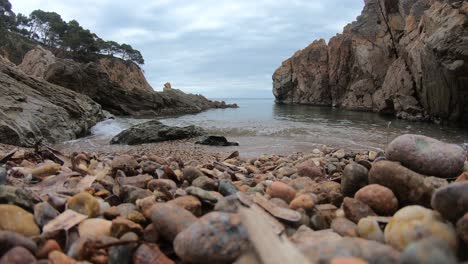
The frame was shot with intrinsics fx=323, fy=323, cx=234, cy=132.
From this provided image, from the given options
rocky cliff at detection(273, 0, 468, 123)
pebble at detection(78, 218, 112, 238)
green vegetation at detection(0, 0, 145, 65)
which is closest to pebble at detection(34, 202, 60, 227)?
pebble at detection(78, 218, 112, 238)

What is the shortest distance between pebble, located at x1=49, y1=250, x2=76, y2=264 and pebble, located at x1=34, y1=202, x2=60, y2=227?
402 millimetres

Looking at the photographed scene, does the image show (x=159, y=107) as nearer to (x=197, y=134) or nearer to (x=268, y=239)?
(x=197, y=134)

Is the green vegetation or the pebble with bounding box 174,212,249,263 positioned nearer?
the pebble with bounding box 174,212,249,263

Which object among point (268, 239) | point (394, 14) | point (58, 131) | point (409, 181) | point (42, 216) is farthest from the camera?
point (394, 14)

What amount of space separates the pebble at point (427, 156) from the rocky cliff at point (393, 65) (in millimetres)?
16846

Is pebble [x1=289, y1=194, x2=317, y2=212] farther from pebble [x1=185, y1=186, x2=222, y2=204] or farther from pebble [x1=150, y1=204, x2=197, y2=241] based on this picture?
pebble [x1=150, y1=204, x2=197, y2=241]

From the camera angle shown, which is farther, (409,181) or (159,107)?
(159,107)

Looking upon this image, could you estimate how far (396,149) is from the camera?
110 inches

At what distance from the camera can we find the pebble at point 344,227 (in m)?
2.01

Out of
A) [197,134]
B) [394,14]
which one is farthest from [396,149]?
[394,14]

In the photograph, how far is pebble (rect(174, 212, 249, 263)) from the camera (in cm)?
158

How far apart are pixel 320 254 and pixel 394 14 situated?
4301cm

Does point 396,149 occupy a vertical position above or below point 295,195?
above

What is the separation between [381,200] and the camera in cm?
229
